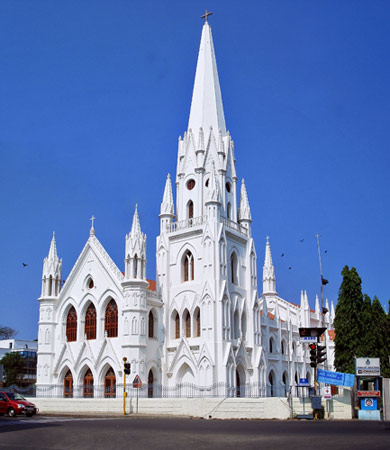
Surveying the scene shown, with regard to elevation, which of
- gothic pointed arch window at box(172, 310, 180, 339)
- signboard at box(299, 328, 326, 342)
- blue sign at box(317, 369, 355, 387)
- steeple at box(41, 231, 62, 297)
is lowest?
blue sign at box(317, 369, 355, 387)

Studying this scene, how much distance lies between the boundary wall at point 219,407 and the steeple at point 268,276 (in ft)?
108

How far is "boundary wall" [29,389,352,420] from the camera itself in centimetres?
2753

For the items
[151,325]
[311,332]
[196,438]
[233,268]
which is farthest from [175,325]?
[196,438]

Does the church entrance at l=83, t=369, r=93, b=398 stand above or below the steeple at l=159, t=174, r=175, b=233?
below

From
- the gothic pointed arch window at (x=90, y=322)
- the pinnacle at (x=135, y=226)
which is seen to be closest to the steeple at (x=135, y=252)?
the pinnacle at (x=135, y=226)

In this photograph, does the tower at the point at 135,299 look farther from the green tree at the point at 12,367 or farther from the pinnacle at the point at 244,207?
the green tree at the point at 12,367

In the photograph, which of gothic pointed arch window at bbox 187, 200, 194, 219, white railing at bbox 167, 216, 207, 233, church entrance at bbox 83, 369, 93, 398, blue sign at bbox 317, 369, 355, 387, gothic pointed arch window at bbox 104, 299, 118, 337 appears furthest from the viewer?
gothic pointed arch window at bbox 187, 200, 194, 219

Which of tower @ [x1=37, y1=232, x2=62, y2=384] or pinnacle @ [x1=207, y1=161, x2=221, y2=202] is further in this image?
tower @ [x1=37, y1=232, x2=62, y2=384]

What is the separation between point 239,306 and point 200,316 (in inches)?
183

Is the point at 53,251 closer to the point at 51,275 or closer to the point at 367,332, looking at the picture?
the point at 51,275

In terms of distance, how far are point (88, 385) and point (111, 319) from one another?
551 cm

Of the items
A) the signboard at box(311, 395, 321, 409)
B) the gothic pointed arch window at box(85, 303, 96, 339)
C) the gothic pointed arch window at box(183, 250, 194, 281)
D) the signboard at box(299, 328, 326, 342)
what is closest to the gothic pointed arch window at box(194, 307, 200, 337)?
the gothic pointed arch window at box(183, 250, 194, 281)

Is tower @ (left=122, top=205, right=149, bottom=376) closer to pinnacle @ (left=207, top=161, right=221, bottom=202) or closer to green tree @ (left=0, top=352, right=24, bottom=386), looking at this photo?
pinnacle @ (left=207, top=161, right=221, bottom=202)

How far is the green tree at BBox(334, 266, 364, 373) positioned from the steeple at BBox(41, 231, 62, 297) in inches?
932
